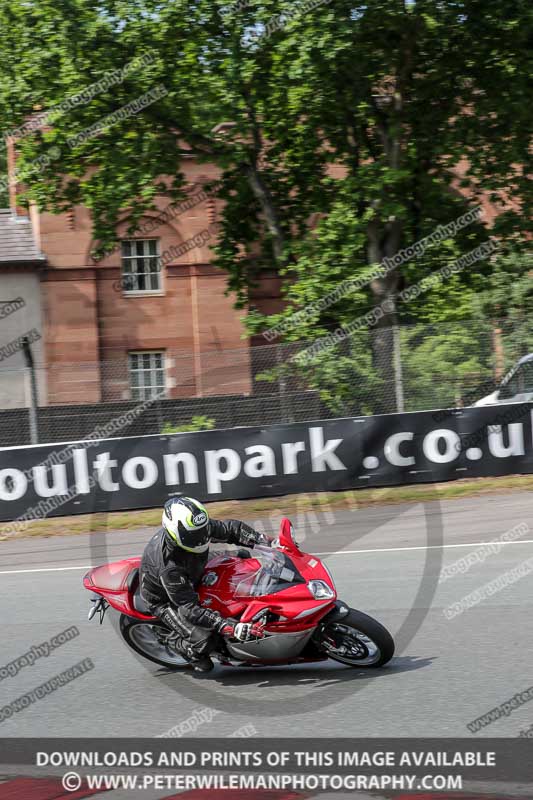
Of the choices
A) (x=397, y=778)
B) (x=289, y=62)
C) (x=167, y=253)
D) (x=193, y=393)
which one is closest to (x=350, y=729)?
(x=397, y=778)

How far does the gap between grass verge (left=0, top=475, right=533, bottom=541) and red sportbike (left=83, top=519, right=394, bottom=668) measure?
750 centimetres

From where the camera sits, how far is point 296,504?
14.8m

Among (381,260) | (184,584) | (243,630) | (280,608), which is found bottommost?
(243,630)

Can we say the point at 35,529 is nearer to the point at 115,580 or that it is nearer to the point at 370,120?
the point at 115,580

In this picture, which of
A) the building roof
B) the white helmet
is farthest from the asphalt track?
the building roof

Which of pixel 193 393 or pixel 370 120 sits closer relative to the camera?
pixel 193 393

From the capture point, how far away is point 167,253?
31484mm

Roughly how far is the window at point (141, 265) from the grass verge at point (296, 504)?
1809 cm

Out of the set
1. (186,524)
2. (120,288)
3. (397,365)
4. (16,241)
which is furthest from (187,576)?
(16,241)

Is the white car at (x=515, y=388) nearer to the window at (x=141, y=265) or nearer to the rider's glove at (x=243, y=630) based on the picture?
the rider's glove at (x=243, y=630)

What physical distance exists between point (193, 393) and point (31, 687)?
895 centimetres

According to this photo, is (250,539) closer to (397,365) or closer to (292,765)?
(292,765)

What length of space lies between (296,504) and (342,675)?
821 centimetres

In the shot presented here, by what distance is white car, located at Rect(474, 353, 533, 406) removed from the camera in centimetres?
1530
